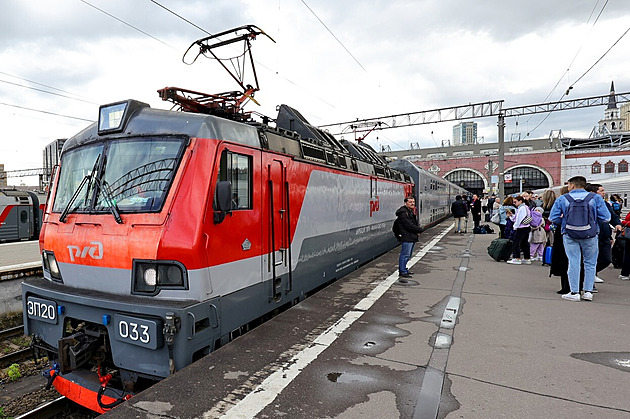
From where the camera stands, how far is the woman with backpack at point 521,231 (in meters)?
9.18

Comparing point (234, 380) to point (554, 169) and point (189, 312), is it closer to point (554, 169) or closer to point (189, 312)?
point (189, 312)

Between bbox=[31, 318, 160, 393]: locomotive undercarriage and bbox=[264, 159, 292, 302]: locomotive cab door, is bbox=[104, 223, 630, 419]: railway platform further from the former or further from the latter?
bbox=[264, 159, 292, 302]: locomotive cab door

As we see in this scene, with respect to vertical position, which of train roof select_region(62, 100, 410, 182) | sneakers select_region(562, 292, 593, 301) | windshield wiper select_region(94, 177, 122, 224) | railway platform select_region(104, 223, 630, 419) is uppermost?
train roof select_region(62, 100, 410, 182)

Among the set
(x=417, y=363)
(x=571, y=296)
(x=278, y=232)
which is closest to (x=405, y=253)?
(x=571, y=296)

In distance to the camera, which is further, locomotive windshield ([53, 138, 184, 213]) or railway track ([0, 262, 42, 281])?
railway track ([0, 262, 42, 281])

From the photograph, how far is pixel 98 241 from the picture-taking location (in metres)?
3.77

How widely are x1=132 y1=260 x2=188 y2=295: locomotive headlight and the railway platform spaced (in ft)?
2.67

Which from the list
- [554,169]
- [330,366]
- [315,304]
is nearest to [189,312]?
[330,366]

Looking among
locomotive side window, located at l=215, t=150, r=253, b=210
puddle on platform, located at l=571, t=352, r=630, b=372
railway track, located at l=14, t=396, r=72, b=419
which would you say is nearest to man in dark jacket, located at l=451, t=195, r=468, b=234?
puddle on platform, located at l=571, t=352, r=630, b=372

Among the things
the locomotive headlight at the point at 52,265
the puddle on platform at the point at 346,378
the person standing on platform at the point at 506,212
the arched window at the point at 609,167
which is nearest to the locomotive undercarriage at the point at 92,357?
the locomotive headlight at the point at 52,265

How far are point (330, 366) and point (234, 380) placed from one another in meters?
0.97

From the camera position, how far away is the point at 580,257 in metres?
6.05

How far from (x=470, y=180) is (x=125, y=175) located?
6153cm

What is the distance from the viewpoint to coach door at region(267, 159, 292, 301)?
192 inches
